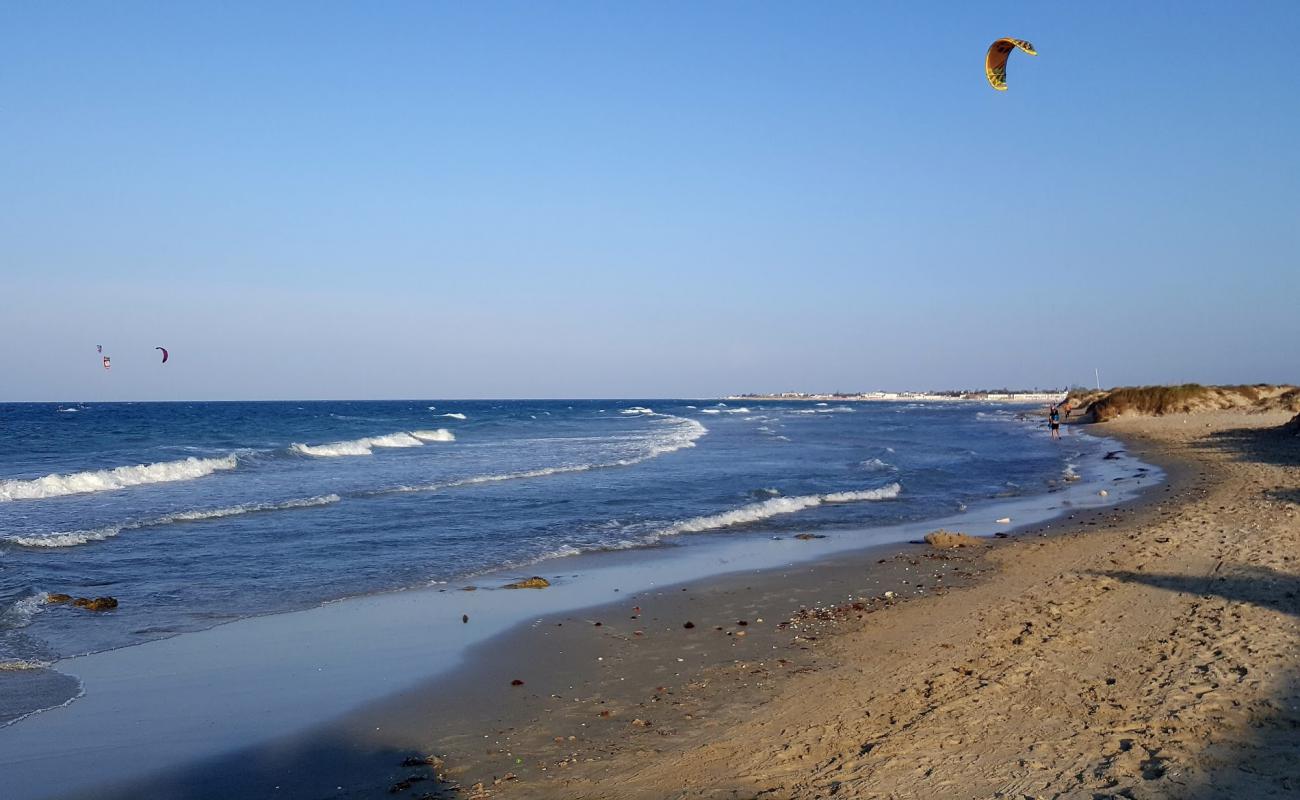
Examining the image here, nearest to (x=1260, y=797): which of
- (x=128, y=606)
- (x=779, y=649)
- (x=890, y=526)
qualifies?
(x=779, y=649)

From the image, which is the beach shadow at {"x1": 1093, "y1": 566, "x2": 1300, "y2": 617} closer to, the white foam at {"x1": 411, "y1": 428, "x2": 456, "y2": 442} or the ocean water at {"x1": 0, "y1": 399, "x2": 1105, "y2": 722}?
the ocean water at {"x1": 0, "y1": 399, "x2": 1105, "y2": 722}

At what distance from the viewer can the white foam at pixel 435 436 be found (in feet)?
171

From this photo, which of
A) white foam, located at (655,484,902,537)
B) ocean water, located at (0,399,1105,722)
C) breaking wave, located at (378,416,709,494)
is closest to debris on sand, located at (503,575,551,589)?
ocean water, located at (0,399,1105,722)

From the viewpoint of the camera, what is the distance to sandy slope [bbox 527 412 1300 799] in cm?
539

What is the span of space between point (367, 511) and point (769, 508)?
8927 mm

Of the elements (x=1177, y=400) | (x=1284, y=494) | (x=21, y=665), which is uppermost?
(x=1177, y=400)

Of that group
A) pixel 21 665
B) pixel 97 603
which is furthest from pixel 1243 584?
pixel 97 603

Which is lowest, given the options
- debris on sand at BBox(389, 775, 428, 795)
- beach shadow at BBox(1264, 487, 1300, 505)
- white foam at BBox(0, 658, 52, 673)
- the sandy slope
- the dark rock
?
white foam at BBox(0, 658, 52, 673)

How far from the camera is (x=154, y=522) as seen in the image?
18672 mm

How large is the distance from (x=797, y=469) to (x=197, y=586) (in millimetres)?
21253

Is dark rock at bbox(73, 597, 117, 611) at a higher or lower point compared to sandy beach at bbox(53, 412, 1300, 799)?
lower

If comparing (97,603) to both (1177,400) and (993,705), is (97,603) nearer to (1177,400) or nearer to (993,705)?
(993,705)

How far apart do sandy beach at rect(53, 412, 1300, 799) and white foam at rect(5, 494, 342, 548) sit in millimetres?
10582

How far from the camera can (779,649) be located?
925cm
